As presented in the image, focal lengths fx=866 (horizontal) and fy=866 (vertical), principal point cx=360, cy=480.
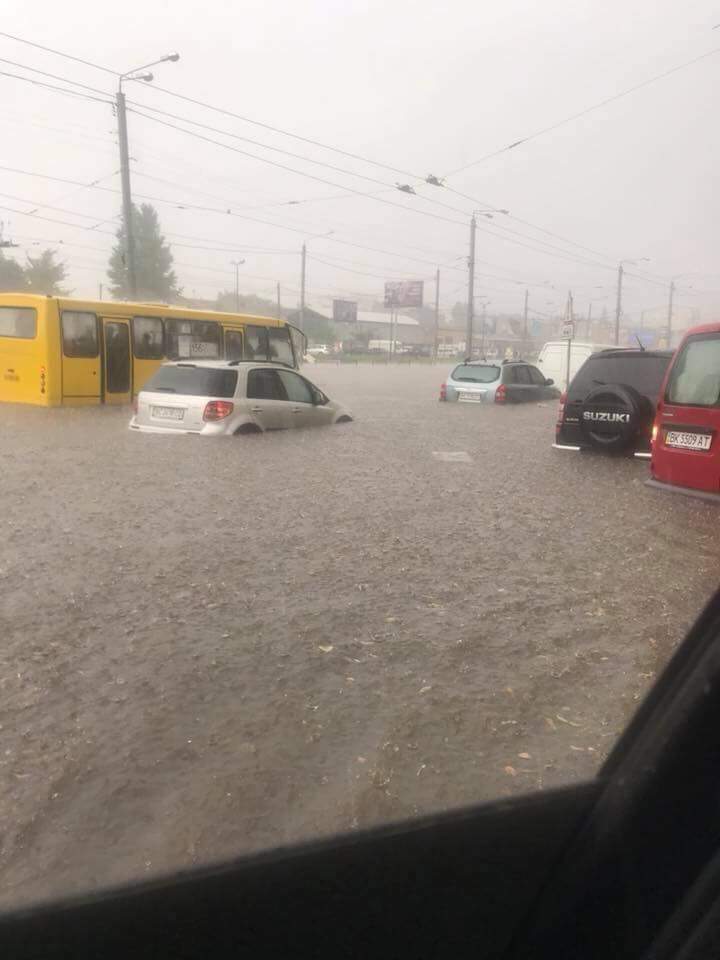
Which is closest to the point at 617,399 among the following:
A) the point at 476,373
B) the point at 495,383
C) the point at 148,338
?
the point at 495,383

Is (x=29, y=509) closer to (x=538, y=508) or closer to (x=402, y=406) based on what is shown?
(x=538, y=508)

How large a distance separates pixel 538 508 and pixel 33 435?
919 cm

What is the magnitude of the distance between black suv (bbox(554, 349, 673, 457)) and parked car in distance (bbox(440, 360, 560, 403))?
10.1 m

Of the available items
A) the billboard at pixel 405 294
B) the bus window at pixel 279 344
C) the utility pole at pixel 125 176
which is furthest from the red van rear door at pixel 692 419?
the billboard at pixel 405 294

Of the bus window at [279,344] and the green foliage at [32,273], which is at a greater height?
the green foliage at [32,273]

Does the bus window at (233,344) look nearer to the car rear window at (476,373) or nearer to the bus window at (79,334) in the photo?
the bus window at (79,334)

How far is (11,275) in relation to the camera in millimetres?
53344

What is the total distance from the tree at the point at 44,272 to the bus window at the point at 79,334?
35.4 metres

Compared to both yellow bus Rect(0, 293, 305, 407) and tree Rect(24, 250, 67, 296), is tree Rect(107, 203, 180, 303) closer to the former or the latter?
tree Rect(24, 250, 67, 296)

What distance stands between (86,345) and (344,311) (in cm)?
8395

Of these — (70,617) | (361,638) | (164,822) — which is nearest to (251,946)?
(164,822)

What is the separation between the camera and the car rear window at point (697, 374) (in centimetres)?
823

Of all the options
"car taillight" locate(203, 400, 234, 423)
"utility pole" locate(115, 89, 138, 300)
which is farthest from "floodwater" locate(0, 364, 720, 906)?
"utility pole" locate(115, 89, 138, 300)

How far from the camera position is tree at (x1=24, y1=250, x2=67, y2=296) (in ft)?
172
